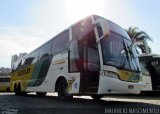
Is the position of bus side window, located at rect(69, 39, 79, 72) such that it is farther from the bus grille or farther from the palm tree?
the palm tree

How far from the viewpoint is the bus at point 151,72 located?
18.6 metres

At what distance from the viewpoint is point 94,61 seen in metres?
11.3

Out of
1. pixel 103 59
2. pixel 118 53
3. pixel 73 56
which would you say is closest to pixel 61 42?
pixel 73 56

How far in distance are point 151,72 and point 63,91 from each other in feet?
27.2

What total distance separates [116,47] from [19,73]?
12563 millimetres

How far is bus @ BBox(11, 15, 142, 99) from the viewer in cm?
1031

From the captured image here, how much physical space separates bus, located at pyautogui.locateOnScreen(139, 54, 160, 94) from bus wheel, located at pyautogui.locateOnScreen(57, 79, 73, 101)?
23.5 ft

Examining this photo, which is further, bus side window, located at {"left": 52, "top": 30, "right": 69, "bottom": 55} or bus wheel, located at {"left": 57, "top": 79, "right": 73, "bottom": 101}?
bus side window, located at {"left": 52, "top": 30, "right": 69, "bottom": 55}

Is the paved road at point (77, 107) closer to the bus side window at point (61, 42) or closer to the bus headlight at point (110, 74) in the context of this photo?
the bus headlight at point (110, 74)

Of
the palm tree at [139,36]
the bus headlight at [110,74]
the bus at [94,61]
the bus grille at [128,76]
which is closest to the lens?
the bus headlight at [110,74]

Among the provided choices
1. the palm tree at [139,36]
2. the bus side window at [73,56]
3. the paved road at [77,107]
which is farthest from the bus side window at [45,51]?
the palm tree at [139,36]

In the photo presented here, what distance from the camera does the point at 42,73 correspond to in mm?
15719

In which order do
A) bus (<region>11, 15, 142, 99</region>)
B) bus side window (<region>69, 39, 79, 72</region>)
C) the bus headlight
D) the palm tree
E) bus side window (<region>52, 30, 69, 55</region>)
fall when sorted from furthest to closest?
the palm tree, bus side window (<region>52, 30, 69, 55</region>), bus side window (<region>69, 39, 79, 72</region>), bus (<region>11, 15, 142, 99</region>), the bus headlight

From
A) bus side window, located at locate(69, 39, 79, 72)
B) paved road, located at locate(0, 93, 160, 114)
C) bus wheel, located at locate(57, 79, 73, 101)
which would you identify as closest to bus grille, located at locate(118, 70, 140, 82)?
paved road, located at locate(0, 93, 160, 114)
